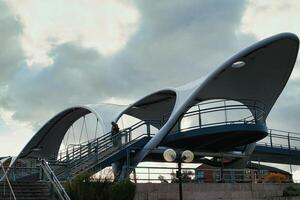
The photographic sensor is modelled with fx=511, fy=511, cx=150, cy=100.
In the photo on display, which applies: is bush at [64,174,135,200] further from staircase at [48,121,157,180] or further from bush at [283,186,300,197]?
bush at [283,186,300,197]

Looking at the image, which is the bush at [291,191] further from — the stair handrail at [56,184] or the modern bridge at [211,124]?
the stair handrail at [56,184]

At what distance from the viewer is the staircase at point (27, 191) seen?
2039 cm

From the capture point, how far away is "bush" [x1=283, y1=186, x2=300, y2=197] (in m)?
29.3

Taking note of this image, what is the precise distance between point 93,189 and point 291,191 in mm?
14351

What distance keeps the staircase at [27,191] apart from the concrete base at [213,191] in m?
4.10

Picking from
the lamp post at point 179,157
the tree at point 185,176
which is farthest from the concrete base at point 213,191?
the lamp post at point 179,157

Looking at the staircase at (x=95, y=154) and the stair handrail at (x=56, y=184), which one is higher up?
the staircase at (x=95, y=154)

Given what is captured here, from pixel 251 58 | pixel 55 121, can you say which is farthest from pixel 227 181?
pixel 55 121

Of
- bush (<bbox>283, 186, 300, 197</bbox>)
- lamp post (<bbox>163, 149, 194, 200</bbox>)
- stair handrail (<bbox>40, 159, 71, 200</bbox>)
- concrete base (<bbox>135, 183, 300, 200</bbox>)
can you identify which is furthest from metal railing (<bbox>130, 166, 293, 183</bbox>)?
stair handrail (<bbox>40, 159, 71, 200</bbox>)

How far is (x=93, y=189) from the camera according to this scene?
19844 millimetres

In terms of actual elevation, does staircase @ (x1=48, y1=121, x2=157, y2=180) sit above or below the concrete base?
above

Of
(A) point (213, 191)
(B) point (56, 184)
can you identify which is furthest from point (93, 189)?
(A) point (213, 191)

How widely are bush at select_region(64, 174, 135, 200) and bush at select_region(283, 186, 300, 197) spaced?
485 inches

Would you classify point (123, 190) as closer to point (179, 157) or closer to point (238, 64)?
point (179, 157)
